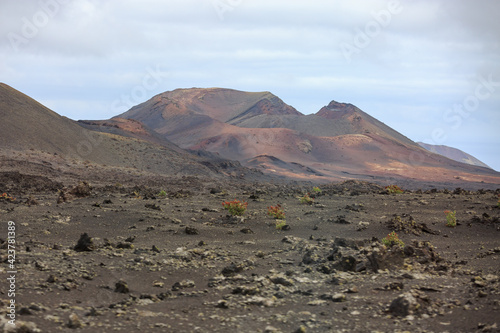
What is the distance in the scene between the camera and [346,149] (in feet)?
271

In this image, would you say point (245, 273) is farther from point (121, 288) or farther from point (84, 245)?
point (84, 245)

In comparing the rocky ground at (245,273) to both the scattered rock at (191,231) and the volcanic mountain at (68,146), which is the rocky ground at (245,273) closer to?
the scattered rock at (191,231)

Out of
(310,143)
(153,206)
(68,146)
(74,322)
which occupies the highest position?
(310,143)

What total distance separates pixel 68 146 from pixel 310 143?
161 feet

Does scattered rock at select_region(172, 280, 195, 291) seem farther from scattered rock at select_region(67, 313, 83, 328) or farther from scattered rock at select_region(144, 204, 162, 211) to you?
scattered rock at select_region(144, 204, 162, 211)

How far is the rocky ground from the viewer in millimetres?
6254

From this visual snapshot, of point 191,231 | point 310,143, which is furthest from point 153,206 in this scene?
point 310,143

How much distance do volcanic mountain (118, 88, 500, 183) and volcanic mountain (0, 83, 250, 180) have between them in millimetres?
15362

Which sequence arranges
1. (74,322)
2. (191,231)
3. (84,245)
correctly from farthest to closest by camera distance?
(191,231), (84,245), (74,322)

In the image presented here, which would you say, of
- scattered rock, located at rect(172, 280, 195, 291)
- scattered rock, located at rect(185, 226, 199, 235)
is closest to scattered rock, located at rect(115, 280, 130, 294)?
scattered rock, located at rect(172, 280, 195, 291)

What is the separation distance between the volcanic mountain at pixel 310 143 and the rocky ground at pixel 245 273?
41485mm

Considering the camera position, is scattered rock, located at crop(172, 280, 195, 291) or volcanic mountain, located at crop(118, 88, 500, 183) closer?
scattered rock, located at crop(172, 280, 195, 291)

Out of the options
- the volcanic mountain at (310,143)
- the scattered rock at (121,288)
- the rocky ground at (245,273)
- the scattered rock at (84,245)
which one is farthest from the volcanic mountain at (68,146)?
the scattered rock at (121,288)

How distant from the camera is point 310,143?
271 ft
